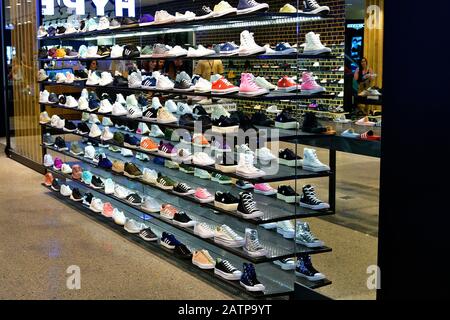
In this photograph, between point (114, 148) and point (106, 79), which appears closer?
point (106, 79)

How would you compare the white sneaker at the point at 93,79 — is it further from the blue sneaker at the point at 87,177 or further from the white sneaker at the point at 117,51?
the blue sneaker at the point at 87,177

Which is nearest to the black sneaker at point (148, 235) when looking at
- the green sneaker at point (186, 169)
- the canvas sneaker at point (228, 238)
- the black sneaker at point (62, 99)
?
the green sneaker at point (186, 169)

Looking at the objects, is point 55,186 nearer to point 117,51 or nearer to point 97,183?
point 97,183

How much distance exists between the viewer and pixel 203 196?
14.8ft

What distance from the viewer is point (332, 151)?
399cm

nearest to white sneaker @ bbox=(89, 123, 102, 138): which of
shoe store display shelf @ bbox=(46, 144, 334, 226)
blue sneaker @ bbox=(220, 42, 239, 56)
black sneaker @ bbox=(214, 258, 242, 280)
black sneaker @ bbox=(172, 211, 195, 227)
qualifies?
shoe store display shelf @ bbox=(46, 144, 334, 226)

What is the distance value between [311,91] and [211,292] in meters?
1.58

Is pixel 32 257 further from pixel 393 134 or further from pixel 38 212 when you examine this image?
pixel 393 134

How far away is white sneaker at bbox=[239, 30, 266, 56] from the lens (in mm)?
4082

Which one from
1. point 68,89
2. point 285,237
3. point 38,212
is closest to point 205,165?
point 285,237

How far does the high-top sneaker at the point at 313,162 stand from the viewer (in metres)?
3.99

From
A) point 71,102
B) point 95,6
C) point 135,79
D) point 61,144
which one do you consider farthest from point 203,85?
point 61,144

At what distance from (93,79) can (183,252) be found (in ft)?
8.50

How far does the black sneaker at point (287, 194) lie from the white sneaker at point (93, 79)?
285cm
